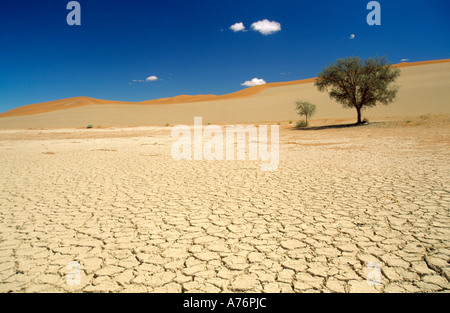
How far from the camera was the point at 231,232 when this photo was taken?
11.4 feet

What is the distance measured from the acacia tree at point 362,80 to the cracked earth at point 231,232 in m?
15.8

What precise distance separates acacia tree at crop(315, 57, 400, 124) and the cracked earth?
621 inches

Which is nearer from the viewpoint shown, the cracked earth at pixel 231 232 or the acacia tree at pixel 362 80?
the cracked earth at pixel 231 232

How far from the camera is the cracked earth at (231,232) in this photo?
8.11ft

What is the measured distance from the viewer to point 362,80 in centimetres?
2006

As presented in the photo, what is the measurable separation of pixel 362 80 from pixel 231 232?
21.3 m

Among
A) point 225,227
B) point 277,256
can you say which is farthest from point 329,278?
point 225,227

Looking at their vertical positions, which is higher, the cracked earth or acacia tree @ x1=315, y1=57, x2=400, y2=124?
acacia tree @ x1=315, y1=57, x2=400, y2=124

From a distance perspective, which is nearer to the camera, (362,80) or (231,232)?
(231,232)

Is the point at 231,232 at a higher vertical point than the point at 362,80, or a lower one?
lower

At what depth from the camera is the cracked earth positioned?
247 centimetres

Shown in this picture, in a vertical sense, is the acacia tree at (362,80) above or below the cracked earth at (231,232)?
above

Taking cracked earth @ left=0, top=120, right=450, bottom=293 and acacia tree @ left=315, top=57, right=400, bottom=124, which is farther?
acacia tree @ left=315, top=57, right=400, bottom=124
